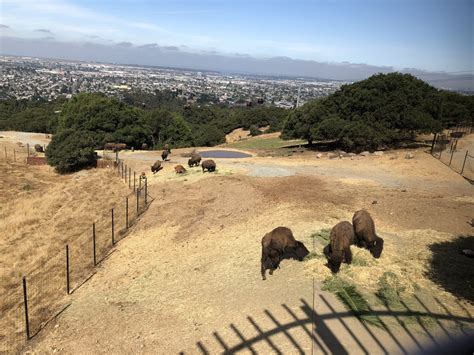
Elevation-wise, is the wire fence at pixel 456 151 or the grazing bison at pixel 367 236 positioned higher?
the wire fence at pixel 456 151

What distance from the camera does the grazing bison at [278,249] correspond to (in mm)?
12062

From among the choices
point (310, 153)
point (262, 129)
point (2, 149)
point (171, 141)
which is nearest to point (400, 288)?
point (310, 153)

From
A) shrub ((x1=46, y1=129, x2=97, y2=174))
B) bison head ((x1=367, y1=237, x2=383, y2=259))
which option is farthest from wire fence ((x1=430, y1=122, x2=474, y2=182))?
shrub ((x1=46, y1=129, x2=97, y2=174))

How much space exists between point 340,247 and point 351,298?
1.93 meters

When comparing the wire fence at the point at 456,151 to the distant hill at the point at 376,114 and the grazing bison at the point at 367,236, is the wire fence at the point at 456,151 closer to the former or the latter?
the distant hill at the point at 376,114

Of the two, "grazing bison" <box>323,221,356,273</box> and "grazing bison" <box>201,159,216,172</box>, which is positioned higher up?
"grazing bison" <box>323,221,356,273</box>

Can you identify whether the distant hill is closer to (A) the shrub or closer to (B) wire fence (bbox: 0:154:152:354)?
(A) the shrub

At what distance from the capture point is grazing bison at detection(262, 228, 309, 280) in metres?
12.1

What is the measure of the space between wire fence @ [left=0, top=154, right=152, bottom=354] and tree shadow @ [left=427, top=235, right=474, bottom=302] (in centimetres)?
1109

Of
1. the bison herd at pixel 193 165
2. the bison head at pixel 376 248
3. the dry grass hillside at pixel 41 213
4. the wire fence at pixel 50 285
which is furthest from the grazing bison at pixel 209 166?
the bison head at pixel 376 248

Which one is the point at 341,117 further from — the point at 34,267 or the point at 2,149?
the point at 2,149

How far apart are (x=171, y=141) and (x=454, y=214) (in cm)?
4672

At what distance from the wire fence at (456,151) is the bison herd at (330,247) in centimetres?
1354

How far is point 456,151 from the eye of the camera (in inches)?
1185
